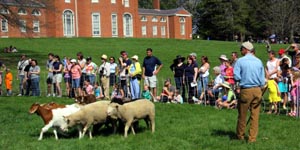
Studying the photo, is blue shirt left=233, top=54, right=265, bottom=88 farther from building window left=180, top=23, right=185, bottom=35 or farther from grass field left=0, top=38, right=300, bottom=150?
building window left=180, top=23, right=185, bottom=35

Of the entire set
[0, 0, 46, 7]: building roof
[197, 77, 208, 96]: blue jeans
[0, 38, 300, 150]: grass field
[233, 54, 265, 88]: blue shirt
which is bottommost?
[0, 38, 300, 150]: grass field

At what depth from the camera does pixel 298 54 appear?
41.1ft

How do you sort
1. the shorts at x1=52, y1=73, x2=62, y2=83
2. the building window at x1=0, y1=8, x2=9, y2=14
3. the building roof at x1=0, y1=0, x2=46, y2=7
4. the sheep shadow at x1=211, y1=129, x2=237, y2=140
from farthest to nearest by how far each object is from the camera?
the building window at x1=0, y1=8, x2=9, y2=14, the building roof at x1=0, y1=0, x2=46, y2=7, the shorts at x1=52, y1=73, x2=62, y2=83, the sheep shadow at x1=211, y1=129, x2=237, y2=140

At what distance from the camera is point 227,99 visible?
14.2 meters

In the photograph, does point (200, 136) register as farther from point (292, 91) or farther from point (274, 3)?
point (274, 3)

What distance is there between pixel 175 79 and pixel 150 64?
1.36 m

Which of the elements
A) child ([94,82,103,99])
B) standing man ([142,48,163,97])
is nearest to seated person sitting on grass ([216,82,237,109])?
standing man ([142,48,163,97])

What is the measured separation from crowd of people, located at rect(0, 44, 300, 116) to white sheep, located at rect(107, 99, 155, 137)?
281 cm

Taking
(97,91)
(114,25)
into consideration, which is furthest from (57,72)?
(114,25)

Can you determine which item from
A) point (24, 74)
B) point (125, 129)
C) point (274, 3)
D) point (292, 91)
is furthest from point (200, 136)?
point (274, 3)

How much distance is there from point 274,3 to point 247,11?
8823 millimetres

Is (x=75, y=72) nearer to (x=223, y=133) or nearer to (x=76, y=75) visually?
(x=76, y=75)

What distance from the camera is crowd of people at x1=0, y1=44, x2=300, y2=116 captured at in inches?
534

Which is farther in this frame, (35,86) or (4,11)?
(4,11)
